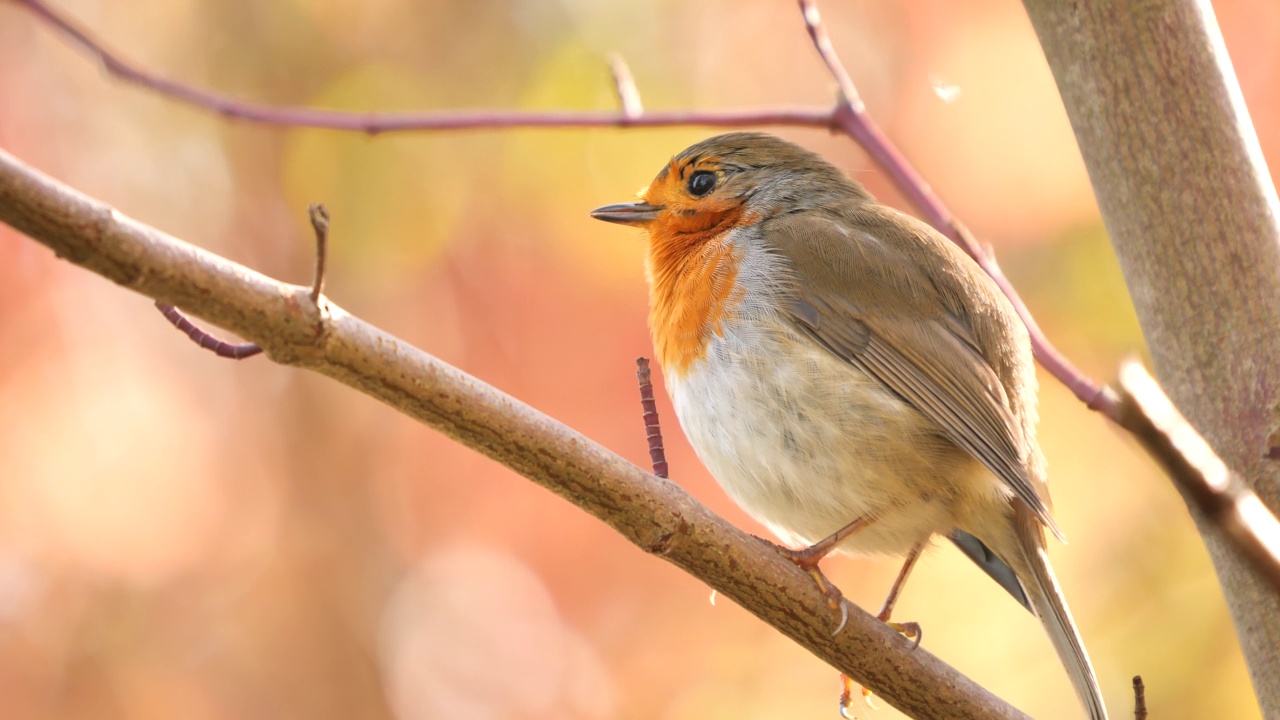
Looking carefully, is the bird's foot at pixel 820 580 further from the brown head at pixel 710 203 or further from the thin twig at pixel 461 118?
the thin twig at pixel 461 118

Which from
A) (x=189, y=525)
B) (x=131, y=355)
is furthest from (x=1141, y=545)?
(x=131, y=355)

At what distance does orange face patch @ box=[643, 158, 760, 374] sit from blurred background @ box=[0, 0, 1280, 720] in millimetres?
484

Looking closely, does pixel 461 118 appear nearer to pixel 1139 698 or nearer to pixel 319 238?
pixel 319 238

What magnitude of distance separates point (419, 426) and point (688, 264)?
1.42m

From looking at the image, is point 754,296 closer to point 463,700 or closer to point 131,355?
point 463,700

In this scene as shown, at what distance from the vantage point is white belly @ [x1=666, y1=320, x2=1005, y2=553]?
2914mm

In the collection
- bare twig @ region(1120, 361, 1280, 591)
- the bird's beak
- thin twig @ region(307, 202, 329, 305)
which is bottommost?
bare twig @ region(1120, 361, 1280, 591)

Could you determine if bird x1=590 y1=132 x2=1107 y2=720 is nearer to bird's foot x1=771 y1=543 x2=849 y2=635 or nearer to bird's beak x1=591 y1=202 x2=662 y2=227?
bird's foot x1=771 y1=543 x2=849 y2=635

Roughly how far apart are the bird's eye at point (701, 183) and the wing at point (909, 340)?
0.42 m

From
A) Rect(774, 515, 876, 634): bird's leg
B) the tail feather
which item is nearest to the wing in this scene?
the tail feather

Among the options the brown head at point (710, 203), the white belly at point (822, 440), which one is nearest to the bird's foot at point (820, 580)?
the white belly at point (822, 440)

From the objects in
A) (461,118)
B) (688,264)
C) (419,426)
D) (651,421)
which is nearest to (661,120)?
(461,118)

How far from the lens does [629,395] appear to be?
165 inches

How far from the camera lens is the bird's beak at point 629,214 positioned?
3664 mm
